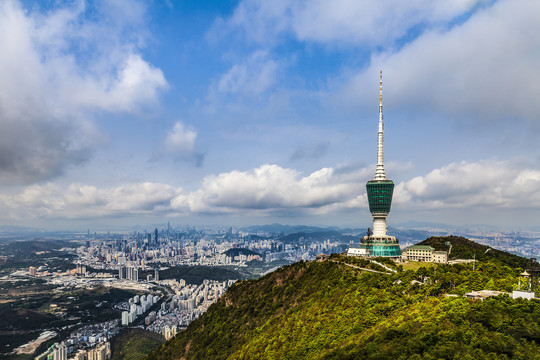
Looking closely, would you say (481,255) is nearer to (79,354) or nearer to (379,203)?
(379,203)

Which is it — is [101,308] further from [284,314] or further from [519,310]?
[519,310]

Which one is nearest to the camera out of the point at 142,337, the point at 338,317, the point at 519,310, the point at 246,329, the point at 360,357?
the point at 360,357

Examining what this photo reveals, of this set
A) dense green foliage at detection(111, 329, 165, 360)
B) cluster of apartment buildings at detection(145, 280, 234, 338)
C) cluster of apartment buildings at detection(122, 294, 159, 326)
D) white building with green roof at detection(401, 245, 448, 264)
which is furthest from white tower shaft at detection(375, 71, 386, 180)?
cluster of apartment buildings at detection(122, 294, 159, 326)

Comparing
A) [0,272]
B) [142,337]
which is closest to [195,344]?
[142,337]

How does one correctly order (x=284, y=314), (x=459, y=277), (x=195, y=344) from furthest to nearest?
(x=195, y=344) < (x=284, y=314) < (x=459, y=277)

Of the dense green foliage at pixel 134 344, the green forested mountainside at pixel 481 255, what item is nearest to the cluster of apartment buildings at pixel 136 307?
the dense green foliage at pixel 134 344

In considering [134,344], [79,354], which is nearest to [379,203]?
[134,344]

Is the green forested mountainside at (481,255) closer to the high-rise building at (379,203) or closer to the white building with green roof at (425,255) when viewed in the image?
the white building with green roof at (425,255)
